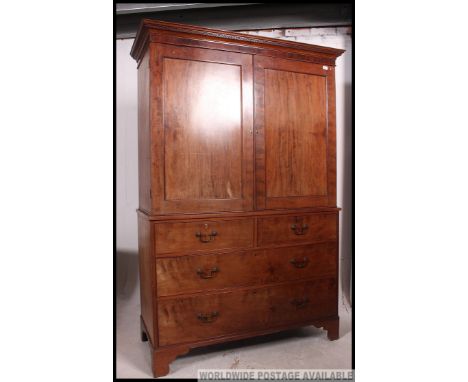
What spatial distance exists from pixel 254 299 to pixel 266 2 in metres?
2.38

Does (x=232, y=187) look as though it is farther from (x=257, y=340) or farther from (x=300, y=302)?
(x=257, y=340)

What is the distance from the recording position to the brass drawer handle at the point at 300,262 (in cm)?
239

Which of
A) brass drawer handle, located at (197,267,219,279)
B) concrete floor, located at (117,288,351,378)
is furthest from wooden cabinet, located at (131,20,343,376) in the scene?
concrete floor, located at (117,288,351,378)

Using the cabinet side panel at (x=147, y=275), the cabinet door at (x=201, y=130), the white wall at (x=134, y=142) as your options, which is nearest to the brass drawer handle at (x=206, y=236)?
the cabinet door at (x=201, y=130)

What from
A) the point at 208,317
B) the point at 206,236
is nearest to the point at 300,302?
the point at 208,317

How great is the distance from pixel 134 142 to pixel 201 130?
1263 mm

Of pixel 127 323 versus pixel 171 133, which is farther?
pixel 127 323

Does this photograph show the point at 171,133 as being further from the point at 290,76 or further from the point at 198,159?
the point at 290,76

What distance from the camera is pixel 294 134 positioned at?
7.87 feet

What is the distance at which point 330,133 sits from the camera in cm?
253

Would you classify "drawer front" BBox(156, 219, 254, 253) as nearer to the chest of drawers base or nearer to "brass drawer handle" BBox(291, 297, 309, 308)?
the chest of drawers base

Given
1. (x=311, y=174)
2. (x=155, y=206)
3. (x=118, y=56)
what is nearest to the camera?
(x=155, y=206)

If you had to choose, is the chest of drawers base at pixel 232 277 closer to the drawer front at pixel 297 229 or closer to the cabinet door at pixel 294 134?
the drawer front at pixel 297 229

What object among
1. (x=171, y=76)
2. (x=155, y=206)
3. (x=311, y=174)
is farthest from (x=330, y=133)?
(x=155, y=206)
